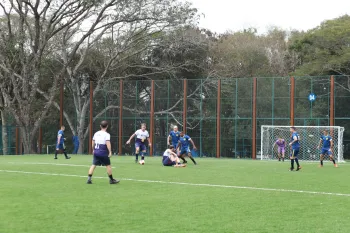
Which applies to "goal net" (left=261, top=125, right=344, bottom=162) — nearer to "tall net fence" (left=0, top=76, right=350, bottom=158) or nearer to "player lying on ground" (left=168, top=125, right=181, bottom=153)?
"tall net fence" (left=0, top=76, right=350, bottom=158)

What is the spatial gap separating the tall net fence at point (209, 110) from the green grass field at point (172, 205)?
22.8m

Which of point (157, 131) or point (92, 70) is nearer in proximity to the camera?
point (157, 131)

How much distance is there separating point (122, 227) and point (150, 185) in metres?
6.43

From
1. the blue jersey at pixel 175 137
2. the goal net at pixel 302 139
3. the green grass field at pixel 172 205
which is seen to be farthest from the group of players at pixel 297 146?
the blue jersey at pixel 175 137

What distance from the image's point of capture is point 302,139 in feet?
126

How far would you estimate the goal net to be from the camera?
121ft

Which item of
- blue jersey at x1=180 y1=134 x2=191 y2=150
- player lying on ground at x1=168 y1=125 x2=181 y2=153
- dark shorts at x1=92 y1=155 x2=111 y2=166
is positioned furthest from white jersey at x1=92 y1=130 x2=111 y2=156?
player lying on ground at x1=168 y1=125 x2=181 y2=153

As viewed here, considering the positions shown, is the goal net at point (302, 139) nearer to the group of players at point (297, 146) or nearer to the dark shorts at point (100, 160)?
the group of players at point (297, 146)

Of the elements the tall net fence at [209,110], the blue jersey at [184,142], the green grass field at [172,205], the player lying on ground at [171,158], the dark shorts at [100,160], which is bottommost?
the green grass field at [172,205]

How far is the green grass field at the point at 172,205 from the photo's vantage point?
29.3 ft

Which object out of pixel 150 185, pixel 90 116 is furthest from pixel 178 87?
pixel 150 185

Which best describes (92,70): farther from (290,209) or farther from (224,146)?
(290,209)

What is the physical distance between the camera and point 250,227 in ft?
29.0

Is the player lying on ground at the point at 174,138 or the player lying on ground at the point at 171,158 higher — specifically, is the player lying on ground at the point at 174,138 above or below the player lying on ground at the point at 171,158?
above
